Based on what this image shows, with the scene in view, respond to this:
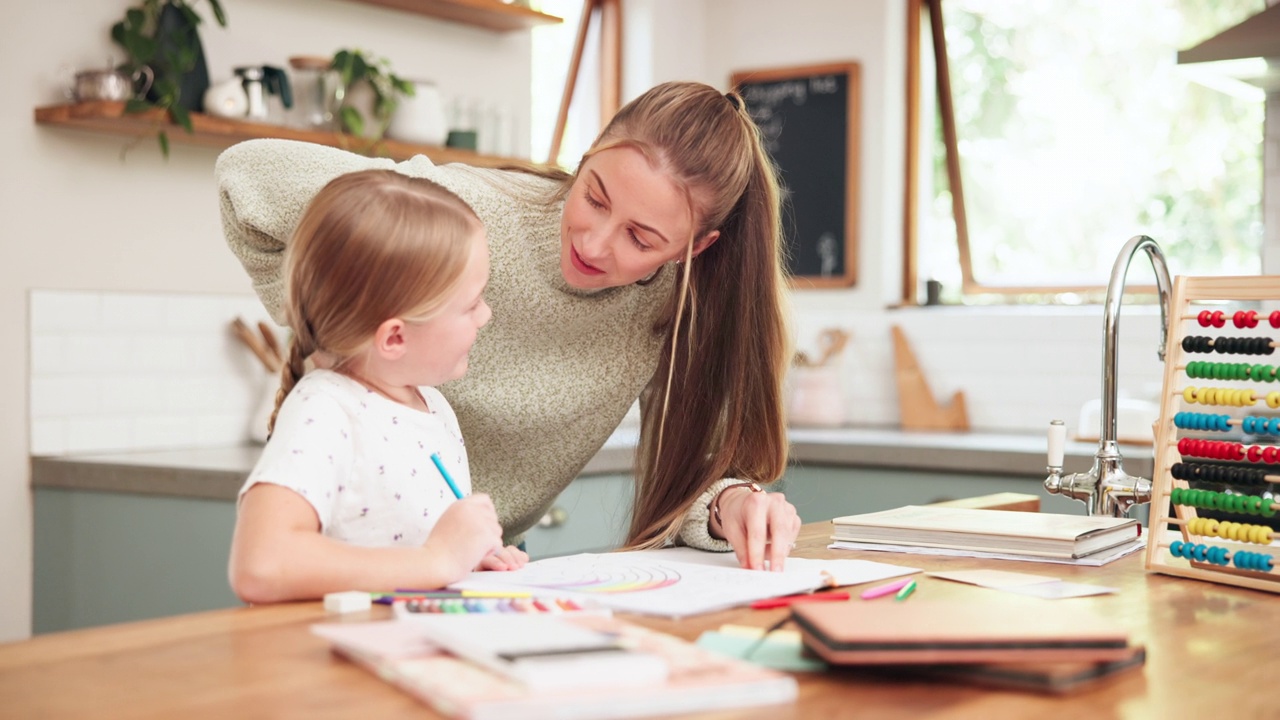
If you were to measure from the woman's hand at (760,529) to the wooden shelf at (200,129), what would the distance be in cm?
118

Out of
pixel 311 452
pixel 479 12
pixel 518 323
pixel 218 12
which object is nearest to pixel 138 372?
pixel 218 12

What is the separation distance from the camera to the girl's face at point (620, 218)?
1715 millimetres

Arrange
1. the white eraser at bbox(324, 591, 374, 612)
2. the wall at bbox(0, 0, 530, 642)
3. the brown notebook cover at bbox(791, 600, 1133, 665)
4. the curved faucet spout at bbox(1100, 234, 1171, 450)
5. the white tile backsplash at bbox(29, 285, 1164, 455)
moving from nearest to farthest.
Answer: the brown notebook cover at bbox(791, 600, 1133, 665) → the white eraser at bbox(324, 591, 374, 612) → the curved faucet spout at bbox(1100, 234, 1171, 450) → the wall at bbox(0, 0, 530, 642) → the white tile backsplash at bbox(29, 285, 1164, 455)

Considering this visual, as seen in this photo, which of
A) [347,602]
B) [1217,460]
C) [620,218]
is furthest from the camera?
[620,218]

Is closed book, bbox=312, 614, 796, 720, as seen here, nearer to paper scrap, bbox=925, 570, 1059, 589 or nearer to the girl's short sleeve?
the girl's short sleeve

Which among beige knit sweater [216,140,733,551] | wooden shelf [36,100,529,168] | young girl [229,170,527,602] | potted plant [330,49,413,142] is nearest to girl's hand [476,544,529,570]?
young girl [229,170,527,602]

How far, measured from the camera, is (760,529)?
1400 mm

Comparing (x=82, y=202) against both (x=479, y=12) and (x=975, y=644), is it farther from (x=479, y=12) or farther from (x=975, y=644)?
(x=975, y=644)

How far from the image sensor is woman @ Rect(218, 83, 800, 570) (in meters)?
1.74

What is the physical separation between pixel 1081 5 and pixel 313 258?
3474 mm

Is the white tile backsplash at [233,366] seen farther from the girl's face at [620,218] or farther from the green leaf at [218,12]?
the girl's face at [620,218]

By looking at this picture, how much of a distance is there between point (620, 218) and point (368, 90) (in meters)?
1.83

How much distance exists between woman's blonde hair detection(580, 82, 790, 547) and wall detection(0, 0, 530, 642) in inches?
63.3

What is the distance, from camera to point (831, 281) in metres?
4.43
